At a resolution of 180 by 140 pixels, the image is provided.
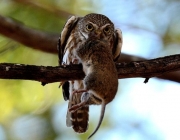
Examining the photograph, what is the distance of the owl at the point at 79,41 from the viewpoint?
366 cm

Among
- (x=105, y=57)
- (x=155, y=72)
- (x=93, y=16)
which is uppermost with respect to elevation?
(x=105, y=57)

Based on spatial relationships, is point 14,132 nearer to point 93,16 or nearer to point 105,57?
point 93,16

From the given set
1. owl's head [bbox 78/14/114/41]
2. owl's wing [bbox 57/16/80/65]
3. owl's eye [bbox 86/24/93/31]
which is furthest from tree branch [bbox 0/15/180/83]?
owl's eye [bbox 86/24/93/31]

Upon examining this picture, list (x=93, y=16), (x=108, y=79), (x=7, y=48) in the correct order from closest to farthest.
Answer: (x=108, y=79) < (x=93, y=16) < (x=7, y=48)

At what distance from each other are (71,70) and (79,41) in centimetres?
105

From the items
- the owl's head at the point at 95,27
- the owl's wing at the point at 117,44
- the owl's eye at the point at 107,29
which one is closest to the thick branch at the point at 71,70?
the owl's head at the point at 95,27

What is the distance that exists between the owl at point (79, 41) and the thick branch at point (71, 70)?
0.76 metres

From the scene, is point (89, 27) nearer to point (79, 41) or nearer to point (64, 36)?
point (79, 41)

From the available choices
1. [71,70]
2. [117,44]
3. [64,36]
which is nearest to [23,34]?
[64,36]

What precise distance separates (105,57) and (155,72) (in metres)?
0.42

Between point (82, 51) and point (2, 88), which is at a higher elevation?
point (82, 51)

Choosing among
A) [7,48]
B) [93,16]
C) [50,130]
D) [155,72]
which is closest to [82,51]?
[155,72]

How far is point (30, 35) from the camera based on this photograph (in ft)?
13.1

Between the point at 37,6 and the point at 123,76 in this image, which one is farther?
the point at 37,6
